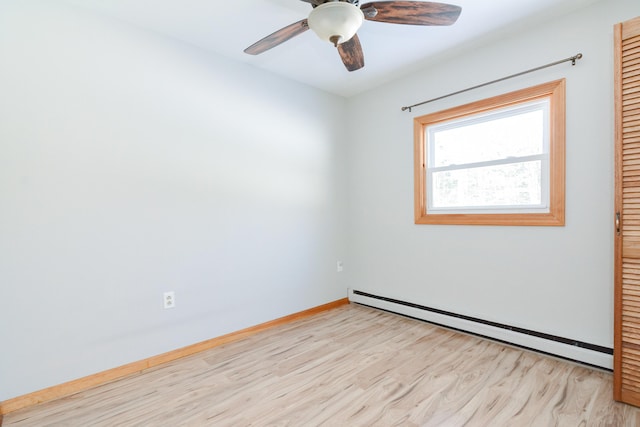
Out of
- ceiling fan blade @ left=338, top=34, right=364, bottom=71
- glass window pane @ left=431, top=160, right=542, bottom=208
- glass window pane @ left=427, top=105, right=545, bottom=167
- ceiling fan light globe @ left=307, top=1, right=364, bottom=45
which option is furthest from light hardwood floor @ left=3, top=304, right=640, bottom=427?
ceiling fan blade @ left=338, top=34, right=364, bottom=71

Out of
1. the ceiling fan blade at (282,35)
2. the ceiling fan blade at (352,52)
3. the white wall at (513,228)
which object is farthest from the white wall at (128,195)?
the ceiling fan blade at (352,52)

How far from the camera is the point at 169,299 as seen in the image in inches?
88.6

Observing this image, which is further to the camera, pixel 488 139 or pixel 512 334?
pixel 488 139

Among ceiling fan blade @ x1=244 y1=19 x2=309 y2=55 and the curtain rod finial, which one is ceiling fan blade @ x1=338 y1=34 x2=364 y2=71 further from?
the curtain rod finial

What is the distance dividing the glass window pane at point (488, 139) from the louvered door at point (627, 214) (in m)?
0.61

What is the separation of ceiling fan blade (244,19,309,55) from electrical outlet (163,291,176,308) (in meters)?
1.84

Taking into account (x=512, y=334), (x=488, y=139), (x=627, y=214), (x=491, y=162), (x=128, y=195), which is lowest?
(x=512, y=334)

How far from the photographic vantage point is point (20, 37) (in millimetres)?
1741

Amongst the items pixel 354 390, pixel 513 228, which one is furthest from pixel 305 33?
pixel 354 390

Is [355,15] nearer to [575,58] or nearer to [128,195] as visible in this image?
[575,58]

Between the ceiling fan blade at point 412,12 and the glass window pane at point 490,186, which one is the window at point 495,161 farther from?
the ceiling fan blade at point 412,12

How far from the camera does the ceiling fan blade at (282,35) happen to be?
1671 mm

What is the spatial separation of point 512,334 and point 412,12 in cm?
239

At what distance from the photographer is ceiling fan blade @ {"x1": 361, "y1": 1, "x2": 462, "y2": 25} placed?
Answer: 1.53 meters
